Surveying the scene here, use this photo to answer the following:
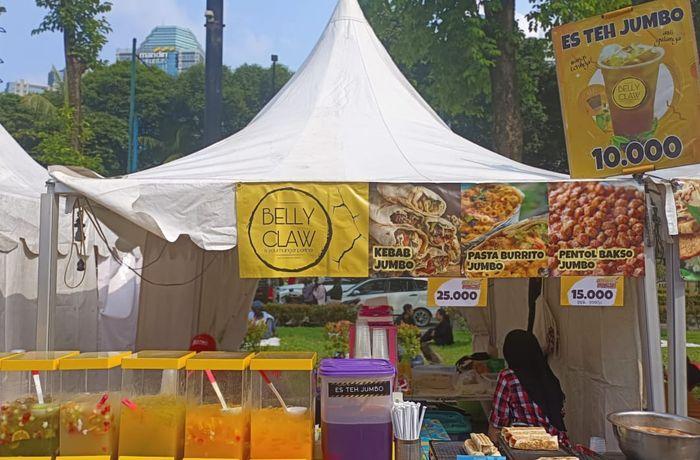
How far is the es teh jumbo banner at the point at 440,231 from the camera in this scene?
4.12 m

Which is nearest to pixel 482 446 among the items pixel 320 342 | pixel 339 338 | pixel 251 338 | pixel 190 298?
pixel 339 338

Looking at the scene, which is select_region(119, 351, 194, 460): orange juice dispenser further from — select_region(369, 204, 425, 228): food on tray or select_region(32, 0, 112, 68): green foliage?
select_region(32, 0, 112, 68): green foliage

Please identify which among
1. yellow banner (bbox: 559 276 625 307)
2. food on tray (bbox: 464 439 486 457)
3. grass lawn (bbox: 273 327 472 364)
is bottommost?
grass lawn (bbox: 273 327 472 364)

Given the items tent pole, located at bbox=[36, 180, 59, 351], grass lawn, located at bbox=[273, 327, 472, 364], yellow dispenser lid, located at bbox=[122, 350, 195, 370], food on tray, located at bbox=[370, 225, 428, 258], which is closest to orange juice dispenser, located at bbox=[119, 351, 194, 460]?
yellow dispenser lid, located at bbox=[122, 350, 195, 370]

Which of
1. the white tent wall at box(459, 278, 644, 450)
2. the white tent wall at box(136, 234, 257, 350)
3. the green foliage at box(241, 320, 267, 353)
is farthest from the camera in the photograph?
the green foliage at box(241, 320, 267, 353)

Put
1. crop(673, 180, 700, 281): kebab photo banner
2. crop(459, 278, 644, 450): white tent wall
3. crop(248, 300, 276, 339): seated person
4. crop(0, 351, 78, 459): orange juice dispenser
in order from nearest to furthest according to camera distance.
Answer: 1. crop(0, 351, 78, 459): orange juice dispenser
2. crop(673, 180, 700, 281): kebab photo banner
3. crop(459, 278, 644, 450): white tent wall
4. crop(248, 300, 276, 339): seated person

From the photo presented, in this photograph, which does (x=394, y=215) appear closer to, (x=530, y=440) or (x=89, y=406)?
(x=530, y=440)

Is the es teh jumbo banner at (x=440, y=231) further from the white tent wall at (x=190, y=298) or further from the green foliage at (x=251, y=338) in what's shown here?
the green foliage at (x=251, y=338)

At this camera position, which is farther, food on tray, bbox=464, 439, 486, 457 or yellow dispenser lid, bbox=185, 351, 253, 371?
food on tray, bbox=464, 439, 486, 457

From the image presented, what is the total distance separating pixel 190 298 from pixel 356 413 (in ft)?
15.5

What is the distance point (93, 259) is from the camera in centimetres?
855

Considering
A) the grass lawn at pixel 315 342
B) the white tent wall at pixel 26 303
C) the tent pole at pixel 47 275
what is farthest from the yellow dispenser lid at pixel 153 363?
the grass lawn at pixel 315 342

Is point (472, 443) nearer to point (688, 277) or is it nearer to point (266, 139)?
point (688, 277)

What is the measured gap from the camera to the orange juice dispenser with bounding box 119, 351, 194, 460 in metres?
3.02
